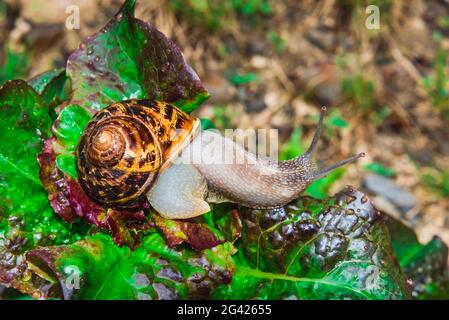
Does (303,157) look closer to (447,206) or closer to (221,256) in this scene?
(221,256)

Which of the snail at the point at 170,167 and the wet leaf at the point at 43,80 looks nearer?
the snail at the point at 170,167

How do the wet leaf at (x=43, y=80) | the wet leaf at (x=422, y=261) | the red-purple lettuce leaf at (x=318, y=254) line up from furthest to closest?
the wet leaf at (x=422, y=261) → the wet leaf at (x=43, y=80) → the red-purple lettuce leaf at (x=318, y=254)

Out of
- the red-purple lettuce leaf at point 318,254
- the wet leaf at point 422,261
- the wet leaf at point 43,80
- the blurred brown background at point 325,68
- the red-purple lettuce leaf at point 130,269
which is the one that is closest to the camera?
the red-purple lettuce leaf at point 130,269

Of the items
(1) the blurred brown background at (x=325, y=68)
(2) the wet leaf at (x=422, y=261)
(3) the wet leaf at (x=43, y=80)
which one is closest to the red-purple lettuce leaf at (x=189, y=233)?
(3) the wet leaf at (x=43, y=80)

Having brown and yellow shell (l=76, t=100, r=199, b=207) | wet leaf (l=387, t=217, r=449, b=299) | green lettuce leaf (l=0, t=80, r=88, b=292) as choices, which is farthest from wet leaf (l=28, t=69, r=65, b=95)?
wet leaf (l=387, t=217, r=449, b=299)

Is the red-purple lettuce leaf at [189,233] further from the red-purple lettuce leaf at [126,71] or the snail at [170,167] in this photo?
the red-purple lettuce leaf at [126,71]

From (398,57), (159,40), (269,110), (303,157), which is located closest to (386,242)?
(303,157)

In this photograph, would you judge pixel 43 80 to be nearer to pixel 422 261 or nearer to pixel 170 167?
pixel 170 167

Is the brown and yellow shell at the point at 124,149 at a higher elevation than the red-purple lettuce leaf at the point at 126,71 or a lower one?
lower

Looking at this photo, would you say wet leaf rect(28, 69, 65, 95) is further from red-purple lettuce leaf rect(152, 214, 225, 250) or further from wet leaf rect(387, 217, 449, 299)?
wet leaf rect(387, 217, 449, 299)
